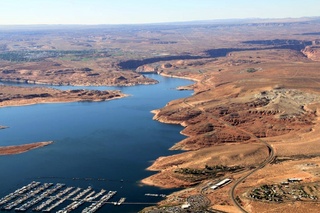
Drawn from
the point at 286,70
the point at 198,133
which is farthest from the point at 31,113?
the point at 286,70

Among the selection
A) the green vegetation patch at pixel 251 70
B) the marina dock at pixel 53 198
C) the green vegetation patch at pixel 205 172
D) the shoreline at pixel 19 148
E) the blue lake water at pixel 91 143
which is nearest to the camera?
the marina dock at pixel 53 198

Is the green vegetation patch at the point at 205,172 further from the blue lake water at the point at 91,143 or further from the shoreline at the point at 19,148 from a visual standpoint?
the shoreline at the point at 19,148

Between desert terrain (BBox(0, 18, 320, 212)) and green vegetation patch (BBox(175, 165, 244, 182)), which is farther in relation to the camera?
green vegetation patch (BBox(175, 165, 244, 182))

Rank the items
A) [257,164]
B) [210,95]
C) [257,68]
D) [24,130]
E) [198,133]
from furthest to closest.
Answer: [257,68], [210,95], [24,130], [198,133], [257,164]

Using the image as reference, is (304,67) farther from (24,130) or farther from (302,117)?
(24,130)

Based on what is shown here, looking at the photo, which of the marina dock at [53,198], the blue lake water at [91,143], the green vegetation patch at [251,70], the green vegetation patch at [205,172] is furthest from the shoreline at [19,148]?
the green vegetation patch at [251,70]

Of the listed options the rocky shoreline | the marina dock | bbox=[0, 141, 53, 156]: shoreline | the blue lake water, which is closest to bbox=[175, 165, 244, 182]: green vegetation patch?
the blue lake water

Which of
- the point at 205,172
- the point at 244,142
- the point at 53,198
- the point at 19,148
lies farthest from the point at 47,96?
the point at 205,172

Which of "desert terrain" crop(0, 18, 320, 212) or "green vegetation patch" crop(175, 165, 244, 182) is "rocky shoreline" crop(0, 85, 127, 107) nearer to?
"desert terrain" crop(0, 18, 320, 212)
